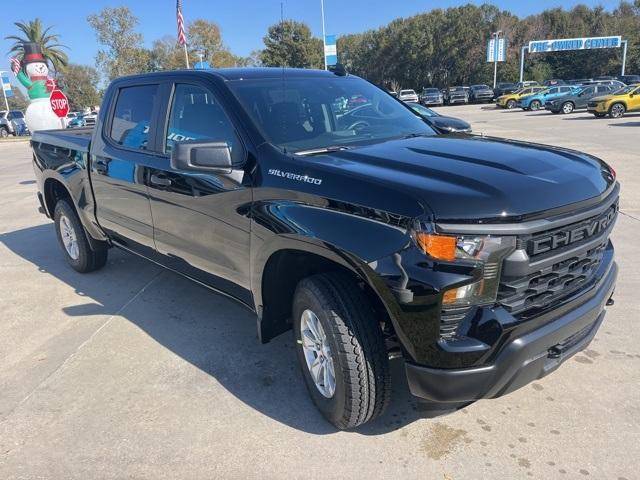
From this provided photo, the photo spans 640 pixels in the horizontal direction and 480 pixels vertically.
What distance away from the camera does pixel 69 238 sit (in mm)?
5629

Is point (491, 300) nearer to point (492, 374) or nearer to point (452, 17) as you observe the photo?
point (492, 374)

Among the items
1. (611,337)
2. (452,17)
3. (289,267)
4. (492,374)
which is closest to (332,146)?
(289,267)

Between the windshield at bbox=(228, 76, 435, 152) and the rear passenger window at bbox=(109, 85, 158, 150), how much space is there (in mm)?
966

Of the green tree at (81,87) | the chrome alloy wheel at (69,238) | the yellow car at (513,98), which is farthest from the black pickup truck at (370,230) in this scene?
the green tree at (81,87)

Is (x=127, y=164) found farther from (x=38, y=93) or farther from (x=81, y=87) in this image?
(x=81, y=87)

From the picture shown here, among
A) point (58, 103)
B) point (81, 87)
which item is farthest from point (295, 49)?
point (58, 103)

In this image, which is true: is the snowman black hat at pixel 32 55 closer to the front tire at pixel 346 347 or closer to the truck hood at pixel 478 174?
the truck hood at pixel 478 174

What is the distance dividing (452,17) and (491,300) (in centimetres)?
6789

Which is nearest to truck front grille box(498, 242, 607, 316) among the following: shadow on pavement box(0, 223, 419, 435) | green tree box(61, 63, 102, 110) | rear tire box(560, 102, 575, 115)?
shadow on pavement box(0, 223, 419, 435)

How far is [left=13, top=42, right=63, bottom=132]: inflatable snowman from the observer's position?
1420cm

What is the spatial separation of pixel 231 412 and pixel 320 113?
192 centimetres

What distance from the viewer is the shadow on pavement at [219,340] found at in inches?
121

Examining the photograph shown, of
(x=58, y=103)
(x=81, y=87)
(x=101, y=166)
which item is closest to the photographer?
(x=101, y=166)

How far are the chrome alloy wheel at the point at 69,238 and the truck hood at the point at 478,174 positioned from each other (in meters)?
3.69
